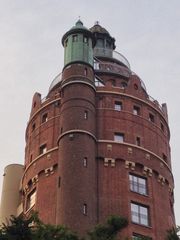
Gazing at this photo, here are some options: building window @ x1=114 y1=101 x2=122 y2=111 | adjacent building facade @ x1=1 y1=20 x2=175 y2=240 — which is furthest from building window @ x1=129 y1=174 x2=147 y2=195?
building window @ x1=114 y1=101 x2=122 y2=111

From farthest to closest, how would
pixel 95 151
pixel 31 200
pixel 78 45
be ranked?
pixel 78 45
pixel 31 200
pixel 95 151

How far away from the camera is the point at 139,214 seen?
63125 millimetres

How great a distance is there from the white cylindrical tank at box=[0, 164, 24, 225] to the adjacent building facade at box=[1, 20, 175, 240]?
5.47 feet

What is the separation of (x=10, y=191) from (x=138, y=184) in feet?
50.3

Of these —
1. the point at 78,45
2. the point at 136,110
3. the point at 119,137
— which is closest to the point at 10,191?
the point at 119,137

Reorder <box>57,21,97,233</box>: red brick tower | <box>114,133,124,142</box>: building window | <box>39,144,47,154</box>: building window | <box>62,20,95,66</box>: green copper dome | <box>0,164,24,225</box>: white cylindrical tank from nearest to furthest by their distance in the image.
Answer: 1. <box>57,21,97,233</box>: red brick tower
2. <box>114,133,124,142</box>: building window
3. <box>39,144,47,154</box>: building window
4. <box>62,20,95,66</box>: green copper dome
5. <box>0,164,24,225</box>: white cylindrical tank

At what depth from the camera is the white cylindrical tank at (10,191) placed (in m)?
72.1

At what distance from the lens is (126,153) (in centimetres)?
6581

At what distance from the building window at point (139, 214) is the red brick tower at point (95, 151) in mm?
94

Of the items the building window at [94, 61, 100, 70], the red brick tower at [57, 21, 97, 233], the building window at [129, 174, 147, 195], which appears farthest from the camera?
the building window at [94, 61, 100, 70]

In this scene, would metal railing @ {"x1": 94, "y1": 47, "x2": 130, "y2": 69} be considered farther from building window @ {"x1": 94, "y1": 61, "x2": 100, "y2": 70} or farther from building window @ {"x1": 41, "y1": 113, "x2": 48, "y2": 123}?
building window @ {"x1": 41, "y1": 113, "x2": 48, "y2": 123}

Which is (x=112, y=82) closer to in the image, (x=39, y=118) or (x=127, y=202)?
(x=39, y=118)

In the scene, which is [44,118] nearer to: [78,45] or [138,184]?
[78,45]

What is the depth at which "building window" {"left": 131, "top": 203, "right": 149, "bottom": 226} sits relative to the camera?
2465 inches
